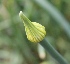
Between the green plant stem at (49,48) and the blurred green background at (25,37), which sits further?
the blurred green background at (25,37)

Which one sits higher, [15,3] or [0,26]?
[15,3]

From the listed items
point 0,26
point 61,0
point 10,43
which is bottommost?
point 10,43

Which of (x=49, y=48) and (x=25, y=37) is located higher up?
(x=25, y=37)

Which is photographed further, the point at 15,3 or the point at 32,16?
the point at 15,3

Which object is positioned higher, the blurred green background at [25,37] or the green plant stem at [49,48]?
the blurred green background at [25,37]

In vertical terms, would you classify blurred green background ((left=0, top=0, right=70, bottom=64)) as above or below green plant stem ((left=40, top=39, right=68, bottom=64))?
above

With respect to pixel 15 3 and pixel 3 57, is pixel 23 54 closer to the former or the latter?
pixel 3 57

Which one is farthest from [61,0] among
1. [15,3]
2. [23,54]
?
[23,54]

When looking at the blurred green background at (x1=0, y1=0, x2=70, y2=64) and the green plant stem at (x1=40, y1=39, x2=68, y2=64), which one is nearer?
the green plant stem at (x1=40, y1=39, x2=68, y2=64)

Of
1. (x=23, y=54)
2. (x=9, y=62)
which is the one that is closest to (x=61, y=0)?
(x=23, y=54)

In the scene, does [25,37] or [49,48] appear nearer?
[49,48]
